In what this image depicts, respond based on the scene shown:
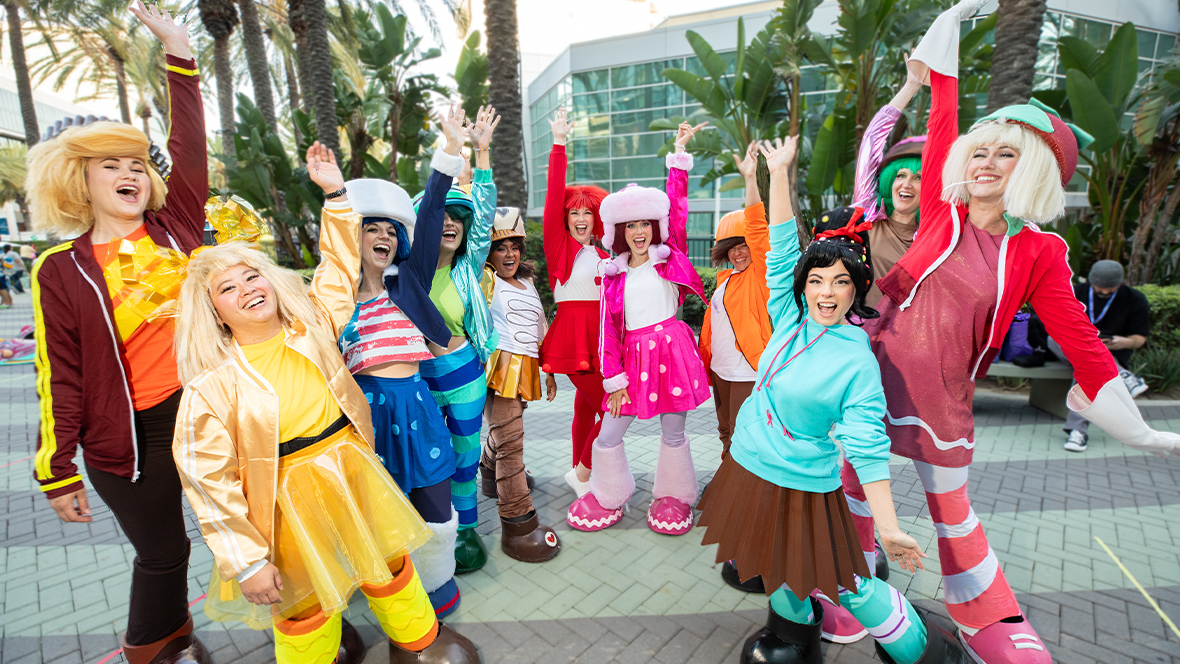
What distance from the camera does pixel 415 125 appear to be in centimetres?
1151

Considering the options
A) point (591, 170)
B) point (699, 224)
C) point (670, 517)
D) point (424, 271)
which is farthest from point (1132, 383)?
point (591, 170)

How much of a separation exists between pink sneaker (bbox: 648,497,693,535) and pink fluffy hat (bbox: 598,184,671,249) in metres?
1.69

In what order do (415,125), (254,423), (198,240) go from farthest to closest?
(415,125)
(198,240)
(254,423)

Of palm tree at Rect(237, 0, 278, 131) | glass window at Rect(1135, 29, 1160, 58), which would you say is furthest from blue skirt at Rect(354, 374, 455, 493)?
glass window at Rect(1135, 29, 1160, 58)

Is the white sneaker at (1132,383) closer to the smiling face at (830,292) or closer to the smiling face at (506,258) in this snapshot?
the smiling face at (830,292)

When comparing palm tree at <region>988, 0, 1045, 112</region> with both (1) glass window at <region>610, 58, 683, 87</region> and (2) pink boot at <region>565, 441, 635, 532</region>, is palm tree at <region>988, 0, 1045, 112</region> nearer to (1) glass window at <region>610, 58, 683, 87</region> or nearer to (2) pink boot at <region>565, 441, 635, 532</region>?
(2) pink boot at <region>565, 441, 635, 532</region>

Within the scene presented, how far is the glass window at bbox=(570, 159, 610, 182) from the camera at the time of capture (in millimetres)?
19906

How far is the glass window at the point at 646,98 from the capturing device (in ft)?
59.5

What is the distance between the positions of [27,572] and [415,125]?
987cm

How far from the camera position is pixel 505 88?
8078mm

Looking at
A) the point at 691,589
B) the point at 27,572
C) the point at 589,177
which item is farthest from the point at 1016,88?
the point at 589,177

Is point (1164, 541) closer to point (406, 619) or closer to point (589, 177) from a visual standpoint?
point (406, 619)

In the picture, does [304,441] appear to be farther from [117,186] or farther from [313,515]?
[117,186]

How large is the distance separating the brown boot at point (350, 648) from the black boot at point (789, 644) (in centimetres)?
169
